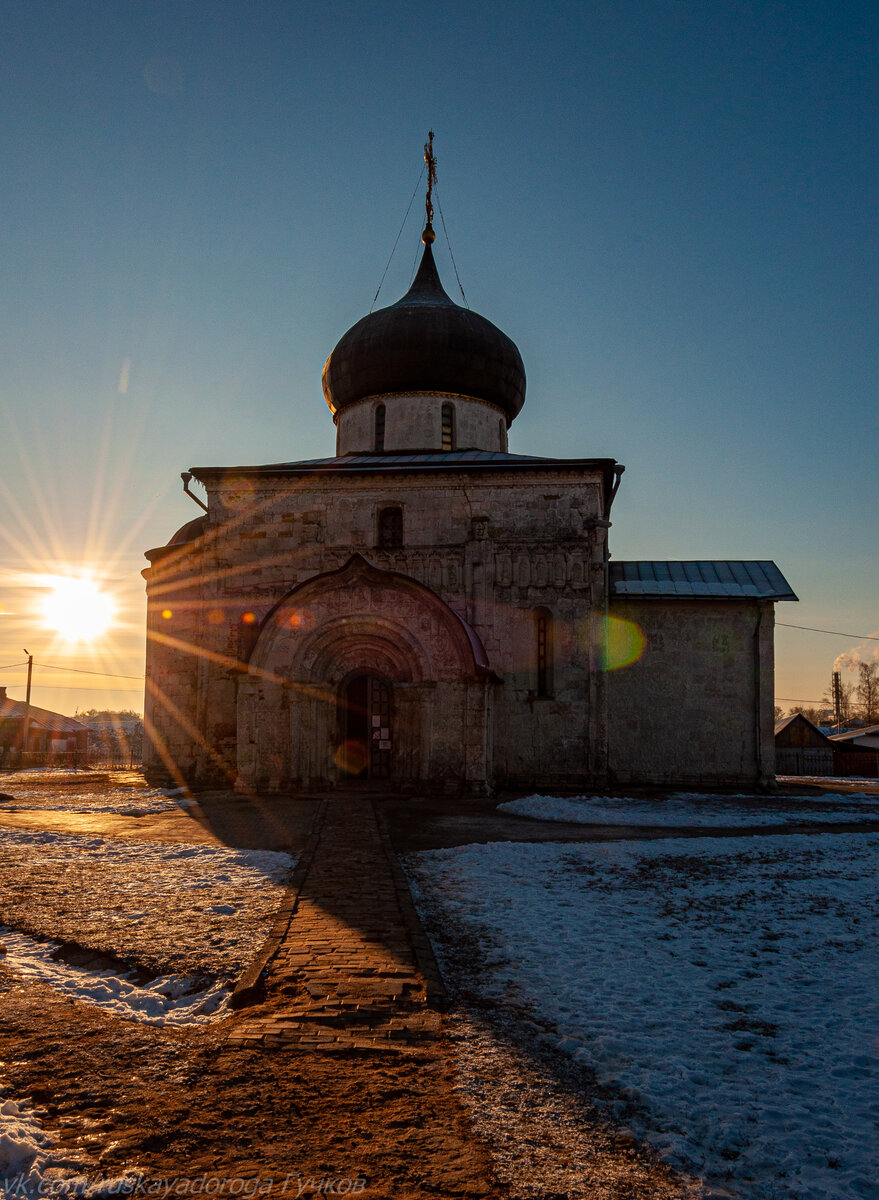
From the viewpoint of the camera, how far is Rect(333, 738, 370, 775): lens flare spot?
17384 millimetres

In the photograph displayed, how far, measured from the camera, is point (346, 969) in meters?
5.25

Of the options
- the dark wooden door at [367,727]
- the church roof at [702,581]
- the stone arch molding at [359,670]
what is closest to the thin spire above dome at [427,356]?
the church roof at [702,581]

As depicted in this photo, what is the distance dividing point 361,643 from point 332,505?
3540 millimetres

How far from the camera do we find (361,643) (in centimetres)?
1689

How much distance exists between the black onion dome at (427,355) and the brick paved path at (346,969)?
48.8ft

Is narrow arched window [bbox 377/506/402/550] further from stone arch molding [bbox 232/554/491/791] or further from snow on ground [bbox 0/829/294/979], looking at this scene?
snow on ground [bbox 0/829/294/979]

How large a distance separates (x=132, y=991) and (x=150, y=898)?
2.30 metres

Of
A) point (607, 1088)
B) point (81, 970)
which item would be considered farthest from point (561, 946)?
point (81, 970)

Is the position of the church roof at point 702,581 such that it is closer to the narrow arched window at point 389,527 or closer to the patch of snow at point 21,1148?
the narrow arched window at point 389,527

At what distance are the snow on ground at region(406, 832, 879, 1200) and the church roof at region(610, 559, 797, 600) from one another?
10281mm

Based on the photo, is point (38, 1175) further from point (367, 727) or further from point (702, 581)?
point (702, 581)

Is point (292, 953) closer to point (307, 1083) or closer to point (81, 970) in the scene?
point (81, 970)

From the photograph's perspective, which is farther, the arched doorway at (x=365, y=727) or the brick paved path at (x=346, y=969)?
the arched doorway at (x=365, y=727)

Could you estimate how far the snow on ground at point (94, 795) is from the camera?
46.3ft
